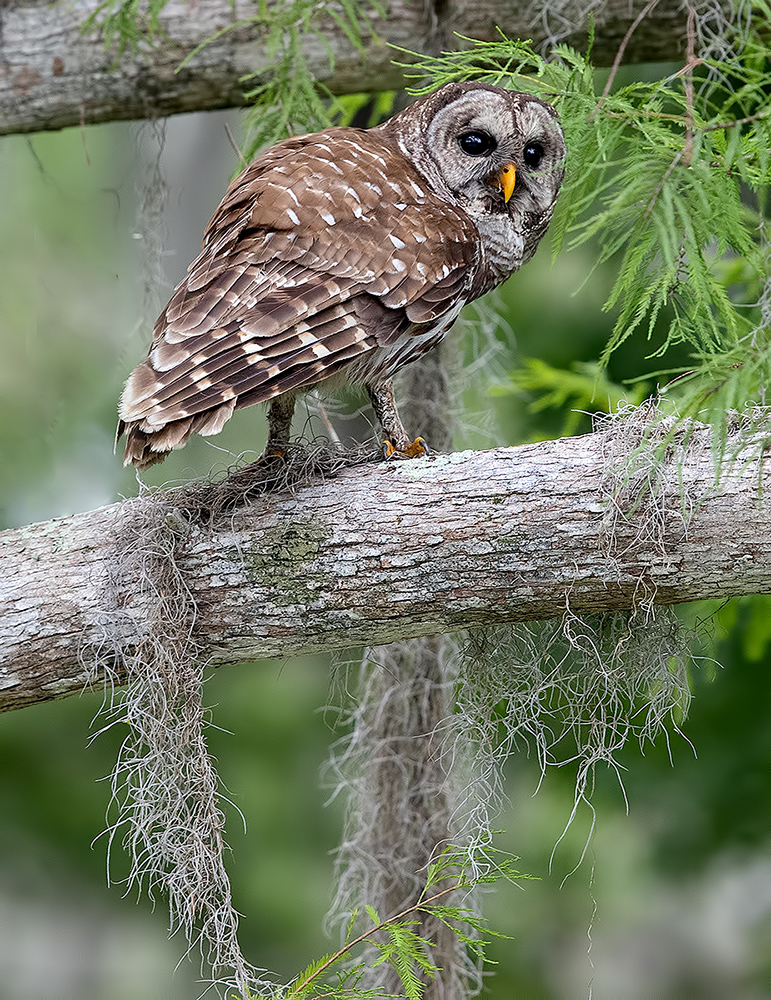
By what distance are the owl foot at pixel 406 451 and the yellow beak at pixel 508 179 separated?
527 mm

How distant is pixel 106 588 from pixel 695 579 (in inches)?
40.7

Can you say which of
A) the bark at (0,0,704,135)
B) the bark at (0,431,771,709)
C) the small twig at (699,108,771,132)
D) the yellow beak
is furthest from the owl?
the bark at (0,0,704,135)

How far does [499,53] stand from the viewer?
1.89 meters

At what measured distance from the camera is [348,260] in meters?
1.79

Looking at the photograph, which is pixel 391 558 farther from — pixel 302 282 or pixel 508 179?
pixel 508 179

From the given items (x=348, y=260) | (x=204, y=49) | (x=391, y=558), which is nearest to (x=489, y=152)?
(x=348, y=260)

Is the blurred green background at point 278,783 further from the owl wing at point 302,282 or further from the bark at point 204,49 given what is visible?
the owl wing at point 302,282

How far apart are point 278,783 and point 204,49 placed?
2.75 metres

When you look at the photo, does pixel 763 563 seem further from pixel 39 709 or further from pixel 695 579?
pixel 39 709

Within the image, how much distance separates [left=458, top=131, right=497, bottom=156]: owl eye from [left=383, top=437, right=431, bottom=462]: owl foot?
61 centimetres

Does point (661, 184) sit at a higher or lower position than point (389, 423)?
higher

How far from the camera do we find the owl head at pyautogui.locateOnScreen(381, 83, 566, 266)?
2.03m

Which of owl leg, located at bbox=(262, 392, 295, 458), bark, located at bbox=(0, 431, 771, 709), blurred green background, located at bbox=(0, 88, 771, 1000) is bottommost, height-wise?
blurred green background, located at bbox=(0, 88, 771, 1000)

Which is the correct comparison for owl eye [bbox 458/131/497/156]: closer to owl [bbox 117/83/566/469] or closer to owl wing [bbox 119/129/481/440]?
owl [bbox 117/83/566/469]
